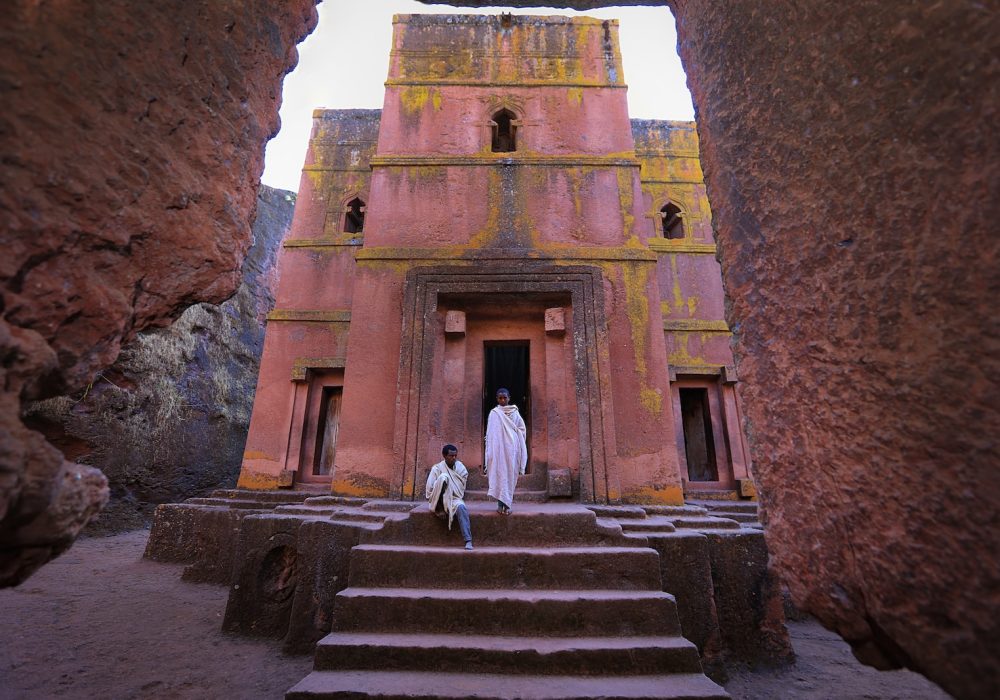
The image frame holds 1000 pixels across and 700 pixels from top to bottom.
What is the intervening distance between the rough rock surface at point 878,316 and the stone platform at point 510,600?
2.13 m

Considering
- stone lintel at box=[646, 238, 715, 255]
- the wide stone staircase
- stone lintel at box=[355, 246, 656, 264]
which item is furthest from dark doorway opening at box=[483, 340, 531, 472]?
the wide stone staircase

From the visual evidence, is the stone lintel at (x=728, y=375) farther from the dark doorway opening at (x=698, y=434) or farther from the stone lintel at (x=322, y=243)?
the stone lintel at (x=322, y=243)

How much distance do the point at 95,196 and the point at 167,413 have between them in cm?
1195

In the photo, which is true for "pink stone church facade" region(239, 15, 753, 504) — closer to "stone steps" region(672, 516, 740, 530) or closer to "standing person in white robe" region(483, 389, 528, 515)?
"stone steps" region(672, 516, 740, 530)

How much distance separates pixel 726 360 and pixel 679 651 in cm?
708

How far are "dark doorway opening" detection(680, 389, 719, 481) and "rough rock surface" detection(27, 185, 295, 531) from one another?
1035cm

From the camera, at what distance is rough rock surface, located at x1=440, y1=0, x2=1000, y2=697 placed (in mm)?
1183

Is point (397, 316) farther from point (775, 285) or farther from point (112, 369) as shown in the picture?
point (112, 369)

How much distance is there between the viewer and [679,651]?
3.34m

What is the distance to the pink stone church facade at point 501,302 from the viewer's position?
633cm

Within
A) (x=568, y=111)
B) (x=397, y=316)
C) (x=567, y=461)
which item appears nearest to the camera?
(x=567, y=461)

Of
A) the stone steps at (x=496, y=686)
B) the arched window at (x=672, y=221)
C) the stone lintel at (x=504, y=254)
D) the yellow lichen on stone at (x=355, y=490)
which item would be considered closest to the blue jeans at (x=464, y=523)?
the stone steps at (x=496, y=686)

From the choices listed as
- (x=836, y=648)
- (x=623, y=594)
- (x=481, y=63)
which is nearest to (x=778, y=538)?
(x=623, y=594)

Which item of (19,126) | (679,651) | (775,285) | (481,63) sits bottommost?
(679,651)
